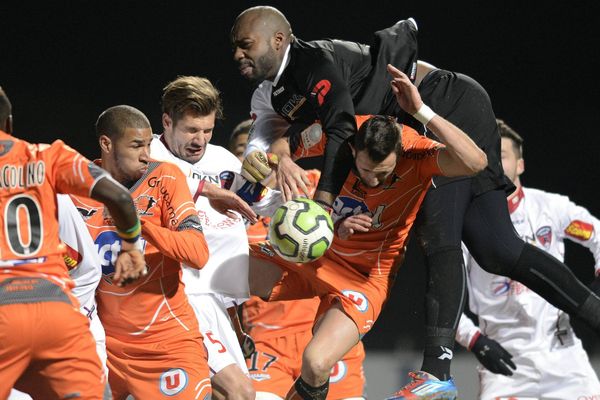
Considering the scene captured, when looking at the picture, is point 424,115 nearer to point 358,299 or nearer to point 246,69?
point 246,69

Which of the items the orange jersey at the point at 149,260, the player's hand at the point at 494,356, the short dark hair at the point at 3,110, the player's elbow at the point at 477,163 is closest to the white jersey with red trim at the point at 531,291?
the player's hand at the point at 494,356

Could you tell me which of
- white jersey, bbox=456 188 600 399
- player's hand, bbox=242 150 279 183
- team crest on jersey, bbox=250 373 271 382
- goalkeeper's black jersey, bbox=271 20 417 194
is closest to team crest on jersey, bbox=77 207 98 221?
player's hand, bbox=242 150 279 183

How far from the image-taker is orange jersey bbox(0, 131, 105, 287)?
9.71ft

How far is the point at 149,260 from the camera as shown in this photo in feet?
13.0

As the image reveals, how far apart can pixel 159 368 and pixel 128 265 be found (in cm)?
100

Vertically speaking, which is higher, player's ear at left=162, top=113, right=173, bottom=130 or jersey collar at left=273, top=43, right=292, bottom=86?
jersey collar at left=273, top=43, right=292, bottom=86

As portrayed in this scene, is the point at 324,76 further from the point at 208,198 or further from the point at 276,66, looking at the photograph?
the point at 208,198

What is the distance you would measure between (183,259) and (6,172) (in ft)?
3.30

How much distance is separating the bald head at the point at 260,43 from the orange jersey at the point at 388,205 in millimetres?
617

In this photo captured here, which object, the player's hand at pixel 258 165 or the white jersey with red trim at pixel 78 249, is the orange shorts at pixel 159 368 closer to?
the white jersey with red trim at pixel 78 249

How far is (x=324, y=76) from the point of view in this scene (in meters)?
3.87

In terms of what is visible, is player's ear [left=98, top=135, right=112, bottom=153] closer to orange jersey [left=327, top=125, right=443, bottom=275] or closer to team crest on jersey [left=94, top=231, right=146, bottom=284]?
team crest on jersey [left=94, top=231, right=146, bottom=284]

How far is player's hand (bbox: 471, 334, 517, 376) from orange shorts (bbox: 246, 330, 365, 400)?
727 millimetres

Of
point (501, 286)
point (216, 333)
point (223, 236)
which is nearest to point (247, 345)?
point (216, 333)
